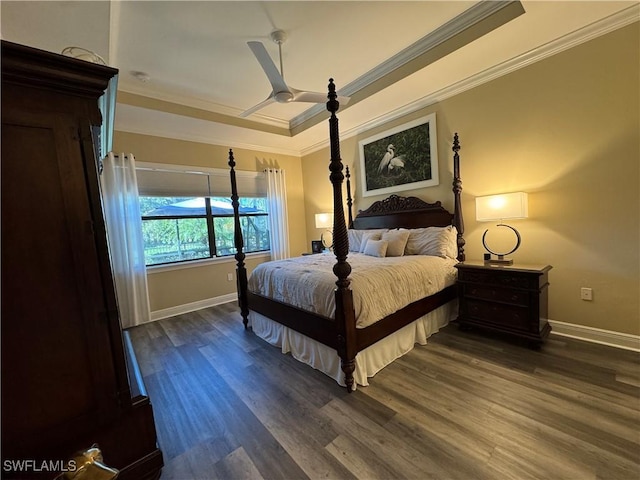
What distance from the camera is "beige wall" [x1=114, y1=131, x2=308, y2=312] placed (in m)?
3.74

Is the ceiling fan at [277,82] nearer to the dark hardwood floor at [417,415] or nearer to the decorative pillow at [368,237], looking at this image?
the decorative pillow at [368,237]

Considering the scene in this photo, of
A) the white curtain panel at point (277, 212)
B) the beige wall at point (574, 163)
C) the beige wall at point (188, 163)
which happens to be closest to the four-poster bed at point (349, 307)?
the beige wall at point (574, 163)

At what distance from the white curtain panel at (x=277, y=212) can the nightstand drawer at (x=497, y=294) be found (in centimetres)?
326

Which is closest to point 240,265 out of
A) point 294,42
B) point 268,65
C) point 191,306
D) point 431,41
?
point 191,306

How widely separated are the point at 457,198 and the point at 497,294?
1215mm

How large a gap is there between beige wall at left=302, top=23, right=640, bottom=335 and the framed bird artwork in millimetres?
457

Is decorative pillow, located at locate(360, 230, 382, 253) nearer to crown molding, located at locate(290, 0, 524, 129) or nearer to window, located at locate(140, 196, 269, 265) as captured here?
crown molding, located at locate(290, 0, 524, 129)

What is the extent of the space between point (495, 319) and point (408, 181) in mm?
2077

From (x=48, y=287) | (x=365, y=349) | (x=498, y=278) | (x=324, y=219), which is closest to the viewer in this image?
(x=48, y=287)

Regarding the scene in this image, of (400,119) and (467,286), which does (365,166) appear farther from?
(467,286)

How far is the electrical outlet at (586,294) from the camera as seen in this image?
8.04 ft

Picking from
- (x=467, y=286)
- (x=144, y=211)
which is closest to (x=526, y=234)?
(x=467, y=286)

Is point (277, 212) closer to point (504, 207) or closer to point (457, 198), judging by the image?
point (457, 198)

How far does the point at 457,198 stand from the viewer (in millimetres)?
3172
